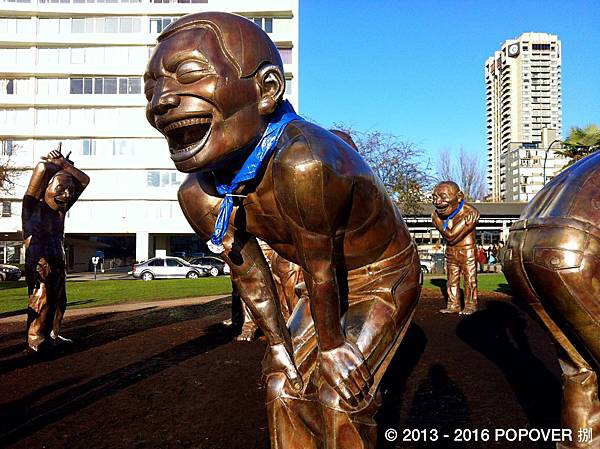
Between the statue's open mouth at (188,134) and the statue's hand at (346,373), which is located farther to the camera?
the statue's hand at (346,373)

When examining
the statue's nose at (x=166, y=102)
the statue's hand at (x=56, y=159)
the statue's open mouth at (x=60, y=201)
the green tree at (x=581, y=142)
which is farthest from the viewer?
the green tree at (x=581, y=142)

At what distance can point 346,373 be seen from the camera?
7.62ft

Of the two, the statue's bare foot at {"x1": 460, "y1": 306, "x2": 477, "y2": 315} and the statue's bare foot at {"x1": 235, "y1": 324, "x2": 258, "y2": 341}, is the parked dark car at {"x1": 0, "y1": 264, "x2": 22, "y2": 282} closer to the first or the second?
the statue's bare foot at {"x1": 235, "y1": 324, "x2": 258, "y2": 341}

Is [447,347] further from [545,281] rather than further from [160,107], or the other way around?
[160,107]

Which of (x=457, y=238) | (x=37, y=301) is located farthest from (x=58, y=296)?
(x=457, y=238)

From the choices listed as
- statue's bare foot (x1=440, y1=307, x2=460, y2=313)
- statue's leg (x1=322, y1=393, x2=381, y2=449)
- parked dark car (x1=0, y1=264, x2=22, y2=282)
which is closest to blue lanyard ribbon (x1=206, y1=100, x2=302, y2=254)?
statue's leg (x1=322, y1=393, x2=381, y2=449)

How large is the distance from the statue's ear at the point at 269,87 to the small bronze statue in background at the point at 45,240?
6.22 m

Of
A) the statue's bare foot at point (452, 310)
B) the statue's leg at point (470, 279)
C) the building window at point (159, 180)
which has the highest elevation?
the building window at point (159, 180)

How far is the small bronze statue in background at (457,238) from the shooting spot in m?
10.7

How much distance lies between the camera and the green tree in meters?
24.6

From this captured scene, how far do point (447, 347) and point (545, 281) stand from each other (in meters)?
5.11

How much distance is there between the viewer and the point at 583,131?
25.0 metres

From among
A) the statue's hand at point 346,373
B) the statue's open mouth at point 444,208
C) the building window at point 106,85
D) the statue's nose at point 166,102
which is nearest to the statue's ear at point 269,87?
the statue's nose at point 166,102

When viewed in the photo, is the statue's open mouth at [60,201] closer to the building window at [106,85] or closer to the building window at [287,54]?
the building window at [287,54]
